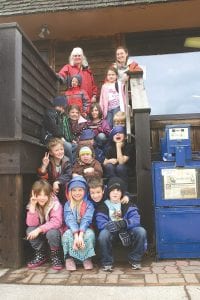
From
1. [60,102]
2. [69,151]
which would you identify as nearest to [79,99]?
[60,102]

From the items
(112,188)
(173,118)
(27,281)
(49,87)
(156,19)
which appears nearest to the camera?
(27,281)

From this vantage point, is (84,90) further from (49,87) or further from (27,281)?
(27,281)

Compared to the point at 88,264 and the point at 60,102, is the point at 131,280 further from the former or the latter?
the point at 60,102

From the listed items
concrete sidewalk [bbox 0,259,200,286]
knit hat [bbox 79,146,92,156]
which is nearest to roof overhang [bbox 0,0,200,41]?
knit hat [bbox 79,146,92,156]

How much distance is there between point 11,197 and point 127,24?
4.89m

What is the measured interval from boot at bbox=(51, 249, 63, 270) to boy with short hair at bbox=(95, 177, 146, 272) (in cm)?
49

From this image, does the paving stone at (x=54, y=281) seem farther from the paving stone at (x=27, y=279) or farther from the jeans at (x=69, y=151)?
the jeans at (x=69, y=151)

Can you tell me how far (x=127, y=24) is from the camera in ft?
26.8

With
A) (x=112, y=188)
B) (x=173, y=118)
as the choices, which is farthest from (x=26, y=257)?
(x=173, y=118)

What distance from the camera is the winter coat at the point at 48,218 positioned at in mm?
4602

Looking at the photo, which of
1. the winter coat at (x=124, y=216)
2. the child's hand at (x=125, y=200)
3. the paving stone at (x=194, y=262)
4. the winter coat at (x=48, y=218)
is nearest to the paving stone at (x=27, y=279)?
the winter coat at (x=48, y=218)

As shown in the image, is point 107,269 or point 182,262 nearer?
point 107,269

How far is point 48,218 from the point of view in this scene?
4.70 meters

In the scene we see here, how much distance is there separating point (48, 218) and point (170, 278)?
1529 mm
